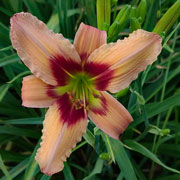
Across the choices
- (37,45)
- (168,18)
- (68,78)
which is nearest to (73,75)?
(68,78)

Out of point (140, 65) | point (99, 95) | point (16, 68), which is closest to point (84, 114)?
point (99, 95)

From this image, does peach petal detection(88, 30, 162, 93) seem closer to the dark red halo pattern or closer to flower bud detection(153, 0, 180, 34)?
the dark red halo pattern

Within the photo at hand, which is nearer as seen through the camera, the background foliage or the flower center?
the flower center

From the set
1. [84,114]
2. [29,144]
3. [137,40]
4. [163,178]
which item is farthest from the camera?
[29,144]

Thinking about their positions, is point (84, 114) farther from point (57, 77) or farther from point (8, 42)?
point (8, 42)

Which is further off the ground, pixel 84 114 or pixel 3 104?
pixel 84 114

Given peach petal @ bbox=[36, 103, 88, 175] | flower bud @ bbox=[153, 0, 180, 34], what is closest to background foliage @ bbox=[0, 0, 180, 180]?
flower bud @ bbox=[153, 0, 180, 34]
